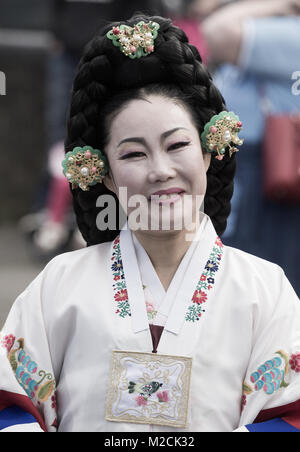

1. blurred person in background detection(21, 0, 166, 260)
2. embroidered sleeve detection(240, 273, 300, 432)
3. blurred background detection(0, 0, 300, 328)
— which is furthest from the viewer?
blurred person in background detection(21, 0, 166, 260)

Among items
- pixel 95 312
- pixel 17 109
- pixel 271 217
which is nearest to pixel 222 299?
pixel 95 312

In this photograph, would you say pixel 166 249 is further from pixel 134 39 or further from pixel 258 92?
pixel 258 92

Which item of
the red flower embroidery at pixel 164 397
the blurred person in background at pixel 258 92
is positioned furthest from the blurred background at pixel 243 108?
the red flower embroidery at pixel 164 397

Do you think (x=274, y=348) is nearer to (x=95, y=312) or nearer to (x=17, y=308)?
(x=95, y=312)

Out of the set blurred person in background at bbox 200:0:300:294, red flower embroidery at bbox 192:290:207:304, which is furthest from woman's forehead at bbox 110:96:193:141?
blurred person in background at bbox 200:0:300:294

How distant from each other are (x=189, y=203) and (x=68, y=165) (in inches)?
11.2

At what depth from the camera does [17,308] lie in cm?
157

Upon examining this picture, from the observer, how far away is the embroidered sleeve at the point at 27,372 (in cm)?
146

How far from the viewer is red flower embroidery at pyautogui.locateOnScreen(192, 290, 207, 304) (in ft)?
4.94

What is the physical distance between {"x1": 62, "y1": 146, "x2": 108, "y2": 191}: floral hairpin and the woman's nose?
0.50 ft

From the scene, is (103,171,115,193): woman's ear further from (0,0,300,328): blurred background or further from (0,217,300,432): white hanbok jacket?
(0,0,300,328): blurred background

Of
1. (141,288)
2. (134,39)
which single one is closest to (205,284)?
(141,288)

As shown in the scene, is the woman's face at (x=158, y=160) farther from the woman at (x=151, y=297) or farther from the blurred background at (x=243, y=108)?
the blurred background at (x=243, y=108)

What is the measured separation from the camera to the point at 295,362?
4.77 feet
